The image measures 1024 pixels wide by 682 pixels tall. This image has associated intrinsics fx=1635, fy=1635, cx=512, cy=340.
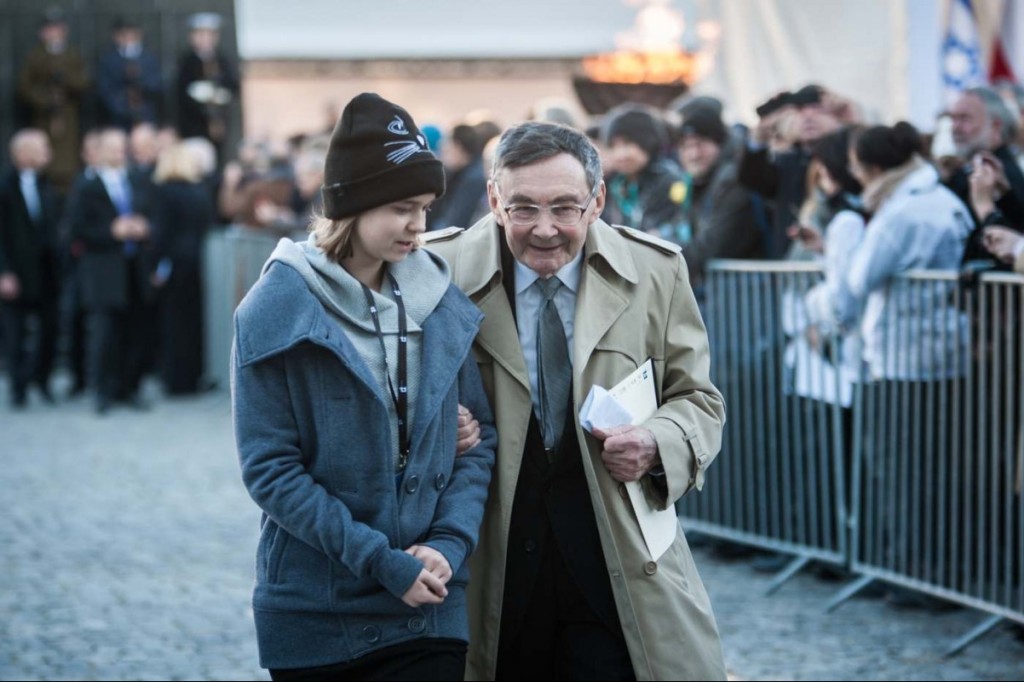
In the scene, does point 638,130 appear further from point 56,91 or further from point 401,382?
point 56,91

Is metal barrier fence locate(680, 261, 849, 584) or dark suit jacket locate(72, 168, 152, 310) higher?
dark suit jacket locate(72, 168, 152, 310)

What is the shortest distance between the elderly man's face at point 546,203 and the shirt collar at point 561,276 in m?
0.08

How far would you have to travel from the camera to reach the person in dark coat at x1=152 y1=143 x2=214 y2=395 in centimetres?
1482

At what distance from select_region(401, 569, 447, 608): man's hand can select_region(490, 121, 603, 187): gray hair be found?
921mm

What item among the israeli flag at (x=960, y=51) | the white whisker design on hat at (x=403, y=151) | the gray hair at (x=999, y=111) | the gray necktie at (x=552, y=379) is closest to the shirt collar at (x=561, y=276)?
the gray necktie at (x=552, y=379)

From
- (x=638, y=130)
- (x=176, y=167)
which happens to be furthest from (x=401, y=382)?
(x=176, y=167)

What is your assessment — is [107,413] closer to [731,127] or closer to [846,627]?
[731,127]

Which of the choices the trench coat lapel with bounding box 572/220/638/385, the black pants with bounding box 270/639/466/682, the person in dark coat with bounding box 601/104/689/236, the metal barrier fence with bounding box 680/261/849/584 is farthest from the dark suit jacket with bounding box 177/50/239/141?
the black pants with bounding box 270/639/466/682

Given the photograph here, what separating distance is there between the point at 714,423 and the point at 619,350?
1.01 feet

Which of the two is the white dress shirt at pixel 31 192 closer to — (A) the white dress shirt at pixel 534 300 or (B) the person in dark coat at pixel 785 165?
(B) the person in dark coat at pixel 785 165

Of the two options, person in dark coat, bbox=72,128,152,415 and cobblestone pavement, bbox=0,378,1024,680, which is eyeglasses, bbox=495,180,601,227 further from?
person in dark coat, bbox=72,128,152,415

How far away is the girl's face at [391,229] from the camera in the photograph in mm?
3451

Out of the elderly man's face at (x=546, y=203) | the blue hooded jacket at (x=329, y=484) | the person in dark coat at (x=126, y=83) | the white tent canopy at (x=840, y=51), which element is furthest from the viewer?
the person in dark coat at (x=126, y=83)

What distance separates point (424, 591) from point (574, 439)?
0.57m
